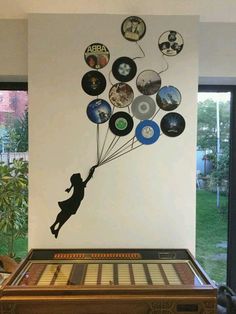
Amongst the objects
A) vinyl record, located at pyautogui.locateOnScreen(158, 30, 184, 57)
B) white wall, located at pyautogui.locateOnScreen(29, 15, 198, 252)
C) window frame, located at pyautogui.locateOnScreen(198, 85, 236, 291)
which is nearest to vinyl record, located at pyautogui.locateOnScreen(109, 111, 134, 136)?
white wall, located at pyautogui.locateOnScreen(29, 15, 198, 252)

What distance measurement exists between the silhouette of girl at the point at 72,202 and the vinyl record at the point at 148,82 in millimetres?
593

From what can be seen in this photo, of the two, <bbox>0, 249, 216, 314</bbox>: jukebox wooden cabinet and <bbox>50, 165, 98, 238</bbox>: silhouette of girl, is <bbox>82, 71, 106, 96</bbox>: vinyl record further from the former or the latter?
<bbox>0, 249, 216, 314</bbox>: jukebox wooden cabinet

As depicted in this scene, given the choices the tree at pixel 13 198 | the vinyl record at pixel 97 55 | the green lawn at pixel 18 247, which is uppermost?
the vinyl record at pixel 97 55

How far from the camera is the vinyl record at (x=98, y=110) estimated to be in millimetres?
2244

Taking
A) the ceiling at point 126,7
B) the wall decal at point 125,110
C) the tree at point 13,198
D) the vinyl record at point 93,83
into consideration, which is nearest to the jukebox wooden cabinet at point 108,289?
the wall decal at point 125,110

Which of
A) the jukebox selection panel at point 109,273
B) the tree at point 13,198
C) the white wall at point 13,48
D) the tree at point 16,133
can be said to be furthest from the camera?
the tree at point 16,133

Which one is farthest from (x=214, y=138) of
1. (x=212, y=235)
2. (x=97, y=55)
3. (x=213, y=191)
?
(x=97, y=55)

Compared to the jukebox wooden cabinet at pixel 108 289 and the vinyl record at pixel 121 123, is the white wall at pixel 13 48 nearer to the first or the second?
the vinyl record at pixel 121 123

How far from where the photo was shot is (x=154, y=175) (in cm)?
226

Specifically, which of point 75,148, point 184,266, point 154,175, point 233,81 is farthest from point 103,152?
point 233,81

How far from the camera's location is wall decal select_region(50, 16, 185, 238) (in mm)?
2242

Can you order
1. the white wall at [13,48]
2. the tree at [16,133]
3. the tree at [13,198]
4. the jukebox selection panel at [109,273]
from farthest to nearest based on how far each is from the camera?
the tree at [16,133] → the tree at [13,198] → the white wall at [13,48] → the jukebox selection panel at [109,273]

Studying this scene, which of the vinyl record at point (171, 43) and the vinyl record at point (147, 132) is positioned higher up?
A: the vinyl record at point (171, 43)

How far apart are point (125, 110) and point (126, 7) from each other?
0.63 meters
